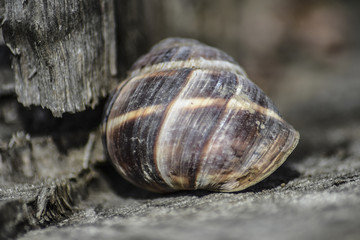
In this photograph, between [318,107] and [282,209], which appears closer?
[282,209]

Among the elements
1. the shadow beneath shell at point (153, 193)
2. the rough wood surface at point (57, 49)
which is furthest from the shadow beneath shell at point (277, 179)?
the rough wood surface at point (57, 49)

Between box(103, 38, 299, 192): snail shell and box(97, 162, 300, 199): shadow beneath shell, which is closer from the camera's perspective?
box(103, 38, 299, 192): snail shell

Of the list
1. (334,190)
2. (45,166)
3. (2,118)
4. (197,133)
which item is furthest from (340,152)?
(2,118)

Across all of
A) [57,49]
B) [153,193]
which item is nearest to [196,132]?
[153,193]

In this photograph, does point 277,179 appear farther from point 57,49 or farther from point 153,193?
point 57,49

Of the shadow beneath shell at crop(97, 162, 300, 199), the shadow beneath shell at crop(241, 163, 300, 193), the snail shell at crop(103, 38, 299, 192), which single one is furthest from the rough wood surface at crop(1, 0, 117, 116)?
the shadow beneath shell at crop(241, 163, 300, 193)

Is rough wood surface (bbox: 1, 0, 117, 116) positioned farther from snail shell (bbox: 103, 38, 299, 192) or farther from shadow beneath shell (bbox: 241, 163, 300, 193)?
shadow beneath shell (bbox: 241, 163, 300, 193)

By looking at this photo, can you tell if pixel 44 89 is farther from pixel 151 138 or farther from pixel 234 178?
pixel 234 178
